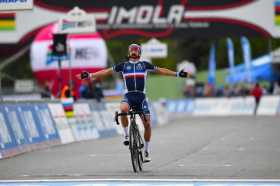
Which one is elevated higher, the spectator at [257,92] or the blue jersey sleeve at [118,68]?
the blue jersey sleeve at [118,68]

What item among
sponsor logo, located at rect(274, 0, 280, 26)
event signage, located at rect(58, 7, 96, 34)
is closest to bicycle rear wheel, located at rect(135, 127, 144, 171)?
event signage, located at rect(58, 7, 96, 34)

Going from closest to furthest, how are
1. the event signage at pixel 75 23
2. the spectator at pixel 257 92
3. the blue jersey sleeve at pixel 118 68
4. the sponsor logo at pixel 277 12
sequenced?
the blue jersey sleeve at pixel 118 68, the event signage at pixel 75 23, the sponsor logo at pixel 277 12, the spectator at pixel 257 92

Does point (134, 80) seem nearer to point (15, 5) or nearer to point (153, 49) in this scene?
point (15, 5)

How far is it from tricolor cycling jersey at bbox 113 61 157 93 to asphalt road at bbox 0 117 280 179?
129 centimetres

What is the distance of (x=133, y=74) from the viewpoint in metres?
15.0

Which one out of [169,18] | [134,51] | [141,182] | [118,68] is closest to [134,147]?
[118,68]

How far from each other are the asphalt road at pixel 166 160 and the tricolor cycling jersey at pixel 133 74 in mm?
1291

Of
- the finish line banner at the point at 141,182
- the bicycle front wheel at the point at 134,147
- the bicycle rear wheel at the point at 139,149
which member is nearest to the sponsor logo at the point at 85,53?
the bicycle rear wheel at the point at 139,149

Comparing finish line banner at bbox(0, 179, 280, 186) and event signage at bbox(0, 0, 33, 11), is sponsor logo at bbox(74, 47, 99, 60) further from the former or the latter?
finish line banner at bbox(0, 179, 280, 186)

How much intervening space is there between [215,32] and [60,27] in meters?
14.7

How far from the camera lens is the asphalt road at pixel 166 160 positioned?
14.3 meters

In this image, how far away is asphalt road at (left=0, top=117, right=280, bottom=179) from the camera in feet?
46.8

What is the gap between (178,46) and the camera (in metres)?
94.1

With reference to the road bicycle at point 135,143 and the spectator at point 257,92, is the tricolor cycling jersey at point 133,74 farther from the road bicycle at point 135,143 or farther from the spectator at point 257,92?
the spectator at point 257,92
